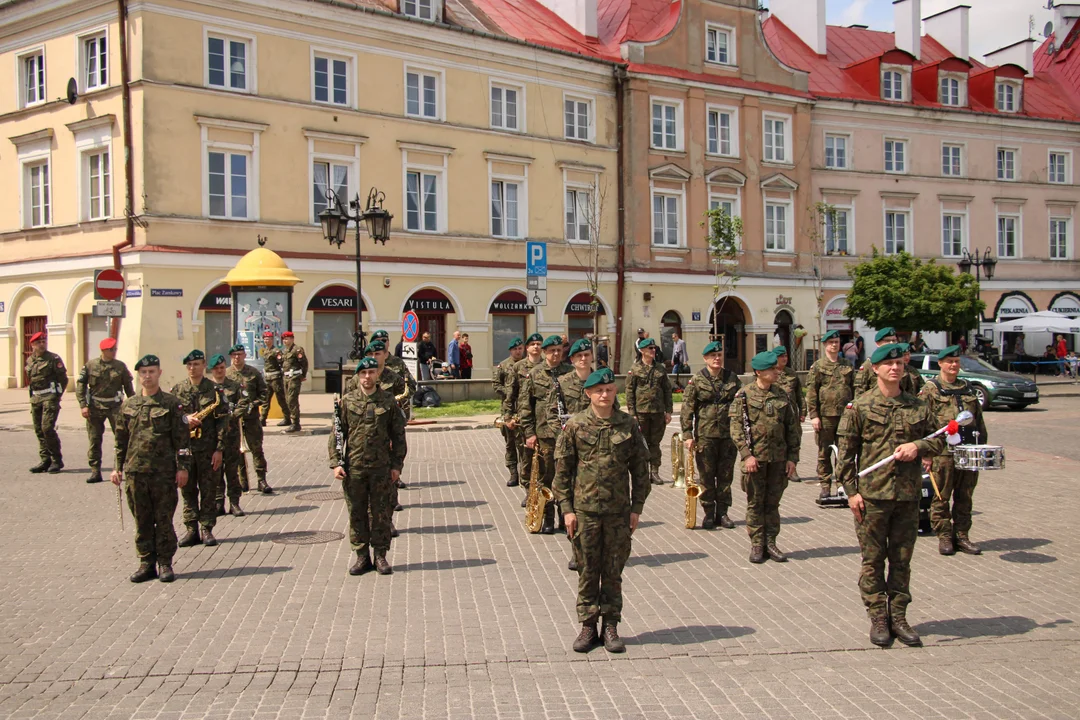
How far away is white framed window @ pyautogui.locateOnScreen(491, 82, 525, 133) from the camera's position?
33812mm

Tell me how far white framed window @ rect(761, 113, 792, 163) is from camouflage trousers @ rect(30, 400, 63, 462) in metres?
31.4

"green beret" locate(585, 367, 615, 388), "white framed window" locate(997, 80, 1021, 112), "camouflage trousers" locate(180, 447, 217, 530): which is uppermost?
"white framed window" locate(997, 80, 1021, 112)

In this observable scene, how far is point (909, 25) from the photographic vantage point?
155 feet

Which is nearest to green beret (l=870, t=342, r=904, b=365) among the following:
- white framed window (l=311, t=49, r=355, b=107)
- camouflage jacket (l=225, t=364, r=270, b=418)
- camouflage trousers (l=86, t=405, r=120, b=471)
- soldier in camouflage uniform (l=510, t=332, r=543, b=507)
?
soldier in camouflage uniform (l=510, t=332, r=543, b=507)

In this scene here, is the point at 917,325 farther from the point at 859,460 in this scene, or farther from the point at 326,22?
the point at 859,460

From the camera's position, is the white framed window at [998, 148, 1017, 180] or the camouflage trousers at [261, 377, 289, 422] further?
the white framed window at [998, 148, 1017, 180]

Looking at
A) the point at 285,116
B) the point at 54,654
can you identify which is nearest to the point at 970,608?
the point at 54,654

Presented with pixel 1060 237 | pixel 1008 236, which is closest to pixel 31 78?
pixel 1008 236

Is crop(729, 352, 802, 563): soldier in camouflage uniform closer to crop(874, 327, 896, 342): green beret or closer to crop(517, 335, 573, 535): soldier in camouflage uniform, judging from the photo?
crop(874, 327, 896, 342): green beret

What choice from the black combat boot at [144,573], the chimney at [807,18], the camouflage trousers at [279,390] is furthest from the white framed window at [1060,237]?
the black combat boot at [144,573]

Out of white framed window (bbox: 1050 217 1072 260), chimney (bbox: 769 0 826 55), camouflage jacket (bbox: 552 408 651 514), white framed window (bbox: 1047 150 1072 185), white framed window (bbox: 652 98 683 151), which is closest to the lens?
camouflage jacket (bbox: 552 408 651 514)

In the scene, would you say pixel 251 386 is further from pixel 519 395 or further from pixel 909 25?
pixel 909 25

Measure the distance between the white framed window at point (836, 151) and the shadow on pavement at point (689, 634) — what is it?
126ft

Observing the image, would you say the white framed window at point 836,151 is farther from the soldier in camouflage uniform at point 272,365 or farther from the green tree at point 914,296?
the soldier in camouflage uniform at point 272,365
